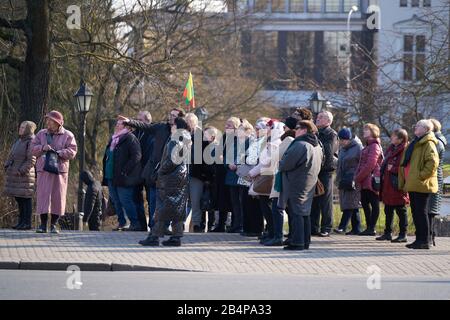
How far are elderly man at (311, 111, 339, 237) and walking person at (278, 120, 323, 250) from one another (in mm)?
1828

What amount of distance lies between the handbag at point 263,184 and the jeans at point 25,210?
160 inches

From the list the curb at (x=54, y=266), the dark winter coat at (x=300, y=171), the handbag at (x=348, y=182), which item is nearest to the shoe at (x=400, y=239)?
the handbag at (x=348, y=182)

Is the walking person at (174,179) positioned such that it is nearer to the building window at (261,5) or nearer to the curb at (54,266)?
the curb at (54,266)

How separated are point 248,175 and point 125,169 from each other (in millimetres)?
2432

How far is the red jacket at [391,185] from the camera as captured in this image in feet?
54.9

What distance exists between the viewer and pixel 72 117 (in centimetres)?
3175

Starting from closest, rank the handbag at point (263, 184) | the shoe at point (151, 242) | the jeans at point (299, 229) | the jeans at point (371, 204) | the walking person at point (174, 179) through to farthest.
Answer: the walking person at point (174, 179) → the jeans at point (299, 229) → the shoe at point (151, 242) → the handbag at point (263, 184) → the jeans at point (371, 204)

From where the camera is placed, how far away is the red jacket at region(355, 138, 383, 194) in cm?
1788

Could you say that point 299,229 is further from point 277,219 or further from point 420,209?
point 420,209

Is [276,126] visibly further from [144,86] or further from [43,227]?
[144,86]

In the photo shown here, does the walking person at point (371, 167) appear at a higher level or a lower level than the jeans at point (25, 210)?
higher

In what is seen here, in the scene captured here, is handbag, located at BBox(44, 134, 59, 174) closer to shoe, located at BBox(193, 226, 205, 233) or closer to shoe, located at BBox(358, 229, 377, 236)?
shoe, located at BBox(193, 226, 205, 233)

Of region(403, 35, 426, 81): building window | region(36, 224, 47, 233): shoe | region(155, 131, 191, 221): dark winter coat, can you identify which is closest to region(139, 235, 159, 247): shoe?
region(155, 131, 191, 221): dark winter coat

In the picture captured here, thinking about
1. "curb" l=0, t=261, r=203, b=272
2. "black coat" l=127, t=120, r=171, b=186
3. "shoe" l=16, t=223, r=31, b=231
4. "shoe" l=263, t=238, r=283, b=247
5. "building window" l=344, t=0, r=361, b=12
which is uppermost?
"building window" l=344, t=0, r=361, b=12
